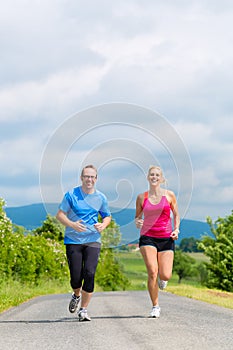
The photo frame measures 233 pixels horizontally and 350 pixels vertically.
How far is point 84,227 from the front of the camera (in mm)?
9594

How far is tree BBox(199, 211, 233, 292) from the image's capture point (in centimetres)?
3394

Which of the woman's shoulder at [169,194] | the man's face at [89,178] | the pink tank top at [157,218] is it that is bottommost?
the pink tank top at [157,218]

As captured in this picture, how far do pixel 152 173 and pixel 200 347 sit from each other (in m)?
3.91

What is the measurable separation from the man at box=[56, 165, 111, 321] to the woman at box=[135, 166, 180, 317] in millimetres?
770

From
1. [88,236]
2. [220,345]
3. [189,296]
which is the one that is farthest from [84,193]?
[189,296]

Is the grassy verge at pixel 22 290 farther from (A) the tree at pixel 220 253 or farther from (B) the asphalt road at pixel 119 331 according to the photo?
(A) the tree at pixel 220 253

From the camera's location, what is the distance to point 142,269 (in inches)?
4569

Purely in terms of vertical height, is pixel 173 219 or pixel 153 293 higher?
pixel 173 219

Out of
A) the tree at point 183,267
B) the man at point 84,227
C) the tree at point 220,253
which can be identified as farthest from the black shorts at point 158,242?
the tree at point 183,267

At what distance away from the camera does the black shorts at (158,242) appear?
33.3 ft

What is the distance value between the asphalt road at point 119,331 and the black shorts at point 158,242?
1154mm

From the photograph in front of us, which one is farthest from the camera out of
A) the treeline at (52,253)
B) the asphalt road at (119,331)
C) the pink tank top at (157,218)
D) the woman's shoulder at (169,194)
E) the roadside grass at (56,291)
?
the treeline at (52,253)

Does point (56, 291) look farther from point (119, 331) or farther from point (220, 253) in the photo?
point (119, 331)

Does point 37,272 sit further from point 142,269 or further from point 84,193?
point 142,269
